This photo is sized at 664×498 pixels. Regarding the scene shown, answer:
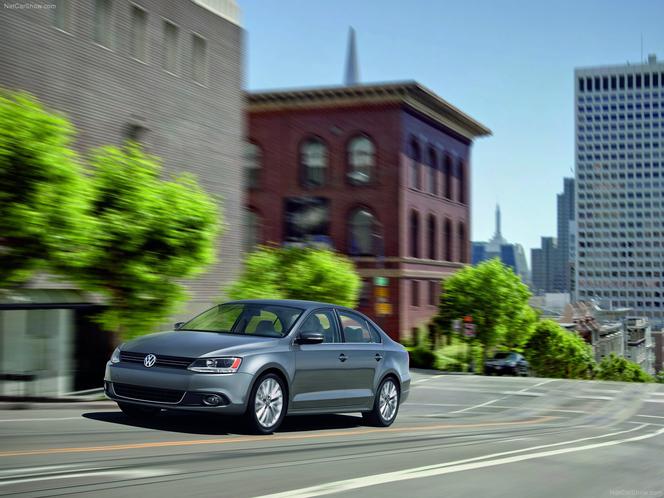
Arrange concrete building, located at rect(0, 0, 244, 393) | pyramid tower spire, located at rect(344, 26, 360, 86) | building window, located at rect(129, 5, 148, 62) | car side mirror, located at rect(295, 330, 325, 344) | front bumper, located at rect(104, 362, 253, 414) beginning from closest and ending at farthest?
front bumper, located at rect(104, 362, 253, 414), car side mirror, located at rect(295, 330, 325, 344), concrete building, located at rect(0, 0, 244, 393), building window, located at rect(129, 5, 148, 62), pyramid tower spire, located at rect(344, 26, 360, 86)

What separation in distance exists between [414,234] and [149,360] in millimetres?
49897

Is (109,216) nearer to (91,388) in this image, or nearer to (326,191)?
(91,388)

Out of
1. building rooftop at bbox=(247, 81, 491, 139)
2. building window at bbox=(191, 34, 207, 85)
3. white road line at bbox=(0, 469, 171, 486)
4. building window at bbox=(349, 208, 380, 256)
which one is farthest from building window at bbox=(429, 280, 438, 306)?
white road line at bbox=(0, 469, 171, 486)

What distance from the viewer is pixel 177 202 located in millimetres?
18172

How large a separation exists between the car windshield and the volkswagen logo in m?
1.14

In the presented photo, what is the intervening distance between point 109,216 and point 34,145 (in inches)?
117

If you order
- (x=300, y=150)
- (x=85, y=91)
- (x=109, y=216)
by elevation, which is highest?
(x=300, y=150)

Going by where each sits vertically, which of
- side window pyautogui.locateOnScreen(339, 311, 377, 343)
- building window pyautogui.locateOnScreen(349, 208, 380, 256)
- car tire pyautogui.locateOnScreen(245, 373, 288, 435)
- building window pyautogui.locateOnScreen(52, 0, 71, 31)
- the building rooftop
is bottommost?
car tire pyautogui.locateOnScreen(245, 373, 288, 435)

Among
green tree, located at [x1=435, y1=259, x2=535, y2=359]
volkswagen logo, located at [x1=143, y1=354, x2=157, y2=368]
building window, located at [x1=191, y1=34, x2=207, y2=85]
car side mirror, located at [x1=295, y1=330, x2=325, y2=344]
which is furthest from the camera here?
green tree, located at [x1=435, y1=259, x2=535, y2=359]

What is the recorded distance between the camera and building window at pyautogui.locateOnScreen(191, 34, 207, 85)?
30.2 m

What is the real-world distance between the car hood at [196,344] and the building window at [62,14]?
15.2m

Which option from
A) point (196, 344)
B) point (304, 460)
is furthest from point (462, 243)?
point (304, 460)

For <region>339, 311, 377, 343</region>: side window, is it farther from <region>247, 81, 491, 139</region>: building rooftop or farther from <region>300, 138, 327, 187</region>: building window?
<region>300, 138, 327, 187</region>: building window

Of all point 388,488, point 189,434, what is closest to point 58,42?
point 189,434
